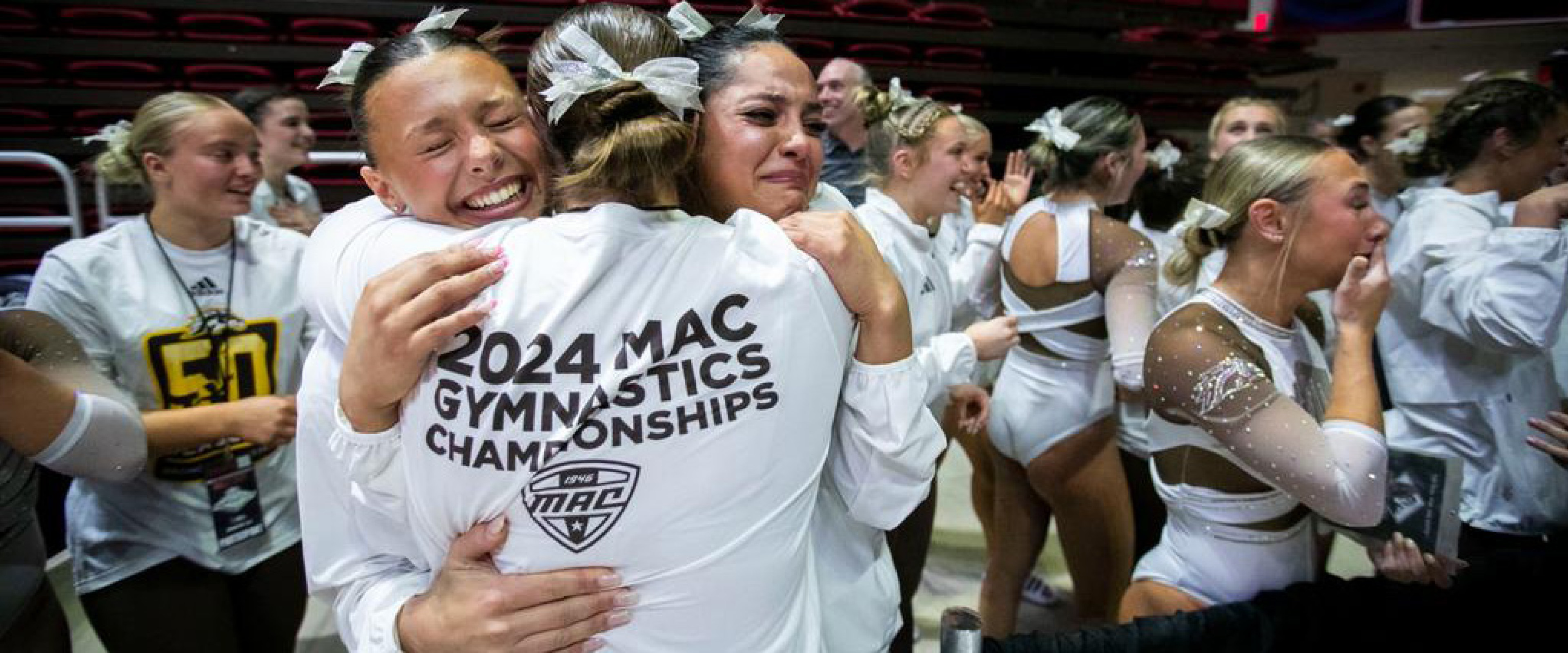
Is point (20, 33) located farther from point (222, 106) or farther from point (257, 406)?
point (257, 406)

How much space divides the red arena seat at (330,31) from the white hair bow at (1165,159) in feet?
12.6

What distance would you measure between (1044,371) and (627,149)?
2.06 m

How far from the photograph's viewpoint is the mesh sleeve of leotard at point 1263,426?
4.43 ft

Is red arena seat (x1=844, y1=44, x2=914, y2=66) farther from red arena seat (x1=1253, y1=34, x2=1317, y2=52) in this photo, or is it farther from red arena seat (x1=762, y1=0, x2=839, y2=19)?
red arena seat (x1=1253, y1=34, x2=1317, y2=52)

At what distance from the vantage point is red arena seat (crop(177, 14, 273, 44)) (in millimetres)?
4668

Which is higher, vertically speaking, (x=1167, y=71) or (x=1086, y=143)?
(x=1167, y=71)

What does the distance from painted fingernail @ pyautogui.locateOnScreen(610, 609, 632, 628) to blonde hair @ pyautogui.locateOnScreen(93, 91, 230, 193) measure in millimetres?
1730

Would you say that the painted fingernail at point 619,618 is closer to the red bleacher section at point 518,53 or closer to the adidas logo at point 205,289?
→ the red bleacher section at point 518,53

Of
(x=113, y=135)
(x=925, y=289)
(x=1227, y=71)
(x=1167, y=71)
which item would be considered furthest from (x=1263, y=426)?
(x=1227, y=71)

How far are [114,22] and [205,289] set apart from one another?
362 cm

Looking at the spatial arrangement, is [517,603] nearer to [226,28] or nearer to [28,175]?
[28,175]

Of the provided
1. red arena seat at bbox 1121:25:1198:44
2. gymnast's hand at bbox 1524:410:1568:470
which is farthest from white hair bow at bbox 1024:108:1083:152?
red arena seat at bbox 1121:25:1198:44

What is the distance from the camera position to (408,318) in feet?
2.76

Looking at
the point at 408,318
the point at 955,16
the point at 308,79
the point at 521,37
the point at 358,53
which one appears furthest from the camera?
the point at 955,16
